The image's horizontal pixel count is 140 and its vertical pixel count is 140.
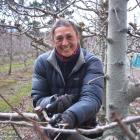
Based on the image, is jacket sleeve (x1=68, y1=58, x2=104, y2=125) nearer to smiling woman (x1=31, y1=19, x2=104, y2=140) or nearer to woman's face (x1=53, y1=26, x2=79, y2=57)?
smiling woman (x1=31, y1=19, x2=104, y2=140)

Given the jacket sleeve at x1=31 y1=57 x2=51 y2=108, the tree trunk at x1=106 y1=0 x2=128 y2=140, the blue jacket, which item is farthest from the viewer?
the jacket sleeve at x1=31 y1=57 x2=51 y2=108

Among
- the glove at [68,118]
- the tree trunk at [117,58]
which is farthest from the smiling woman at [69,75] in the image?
the tree trunk at [117,58]

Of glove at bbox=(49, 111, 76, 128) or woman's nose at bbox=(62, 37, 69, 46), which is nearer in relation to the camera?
glove at bbox=(49, 111, 76, 128)

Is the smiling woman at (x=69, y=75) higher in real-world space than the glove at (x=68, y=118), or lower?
higher

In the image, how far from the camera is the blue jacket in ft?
7.73

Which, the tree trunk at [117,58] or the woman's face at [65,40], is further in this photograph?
the woman's face at [65,40]

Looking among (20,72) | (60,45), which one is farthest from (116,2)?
(20,72)

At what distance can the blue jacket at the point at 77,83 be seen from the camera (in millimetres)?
2357

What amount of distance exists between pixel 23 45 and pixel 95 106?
33135mm

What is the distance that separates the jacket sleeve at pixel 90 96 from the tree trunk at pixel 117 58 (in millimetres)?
191

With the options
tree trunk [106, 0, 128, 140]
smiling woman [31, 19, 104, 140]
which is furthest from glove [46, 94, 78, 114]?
tree trunk [106, 0, 128, 140]

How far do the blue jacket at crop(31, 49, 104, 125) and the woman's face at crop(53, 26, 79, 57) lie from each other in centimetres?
8

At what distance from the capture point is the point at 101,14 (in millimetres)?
3434

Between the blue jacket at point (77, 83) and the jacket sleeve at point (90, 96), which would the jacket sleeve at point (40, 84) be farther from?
the jacket sleeve at point (90, 96)
